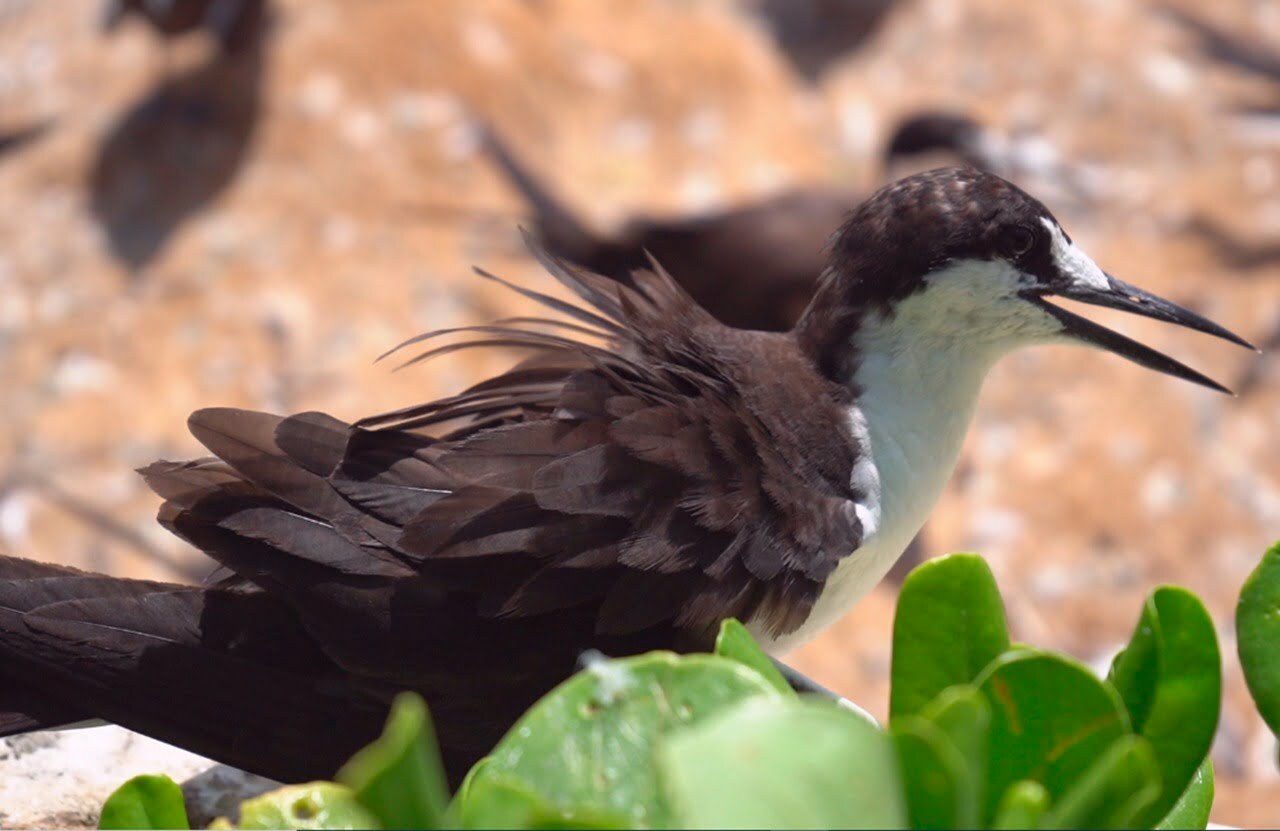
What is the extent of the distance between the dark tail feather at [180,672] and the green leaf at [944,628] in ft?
3.33

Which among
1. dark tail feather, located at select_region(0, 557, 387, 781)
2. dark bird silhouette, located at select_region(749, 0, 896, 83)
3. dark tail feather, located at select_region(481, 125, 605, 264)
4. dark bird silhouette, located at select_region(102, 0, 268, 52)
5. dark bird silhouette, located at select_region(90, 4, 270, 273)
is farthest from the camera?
dark bird silhouette, located at select_region(749, 0, 896, 83)

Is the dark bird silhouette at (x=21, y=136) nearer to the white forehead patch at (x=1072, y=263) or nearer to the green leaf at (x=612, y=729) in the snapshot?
the white forehead patch at (x=1072, y=263)

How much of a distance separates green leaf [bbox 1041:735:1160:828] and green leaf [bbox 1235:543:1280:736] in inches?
11.2

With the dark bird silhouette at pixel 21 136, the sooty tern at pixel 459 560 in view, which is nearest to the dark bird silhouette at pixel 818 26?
the dark bird silhouette at pixel 21 136

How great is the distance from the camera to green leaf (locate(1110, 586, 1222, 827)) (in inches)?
40.5

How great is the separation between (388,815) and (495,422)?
4.74ft

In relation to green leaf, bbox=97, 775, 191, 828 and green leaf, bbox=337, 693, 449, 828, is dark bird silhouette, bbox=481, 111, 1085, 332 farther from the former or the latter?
green leaf, bbox=337, 693, 449, 828

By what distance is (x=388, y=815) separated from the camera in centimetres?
79

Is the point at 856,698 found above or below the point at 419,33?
below

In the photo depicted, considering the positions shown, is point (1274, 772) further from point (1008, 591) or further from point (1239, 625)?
point (1239, 625)

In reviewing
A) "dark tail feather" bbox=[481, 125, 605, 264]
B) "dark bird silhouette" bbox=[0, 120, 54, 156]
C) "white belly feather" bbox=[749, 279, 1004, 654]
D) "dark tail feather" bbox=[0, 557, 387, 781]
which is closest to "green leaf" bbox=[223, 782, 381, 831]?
"dark tail feather" bbox=[0, 557, 387, 781]

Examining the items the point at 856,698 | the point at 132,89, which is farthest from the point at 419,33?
the point at 856,698

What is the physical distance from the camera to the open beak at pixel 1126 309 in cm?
257

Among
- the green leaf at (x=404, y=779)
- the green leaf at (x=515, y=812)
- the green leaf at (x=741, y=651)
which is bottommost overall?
the green leaf at (x=741, y=651)
